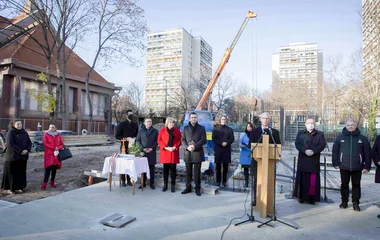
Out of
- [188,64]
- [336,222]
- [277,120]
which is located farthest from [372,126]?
[188,64]

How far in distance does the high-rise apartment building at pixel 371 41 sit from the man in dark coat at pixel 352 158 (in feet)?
60.7

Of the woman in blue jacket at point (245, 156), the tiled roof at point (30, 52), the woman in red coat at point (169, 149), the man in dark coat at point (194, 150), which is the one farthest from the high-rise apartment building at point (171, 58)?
the man in dark coat at point (194, 150)

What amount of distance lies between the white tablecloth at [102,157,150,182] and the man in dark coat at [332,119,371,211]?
13.0 ft

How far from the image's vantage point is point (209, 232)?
375cm

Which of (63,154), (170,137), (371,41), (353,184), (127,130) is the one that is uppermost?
(371,41)

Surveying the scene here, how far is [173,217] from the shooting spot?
431cm

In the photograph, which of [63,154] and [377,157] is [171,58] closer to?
[63,154]

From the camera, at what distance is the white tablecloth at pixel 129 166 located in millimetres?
5648

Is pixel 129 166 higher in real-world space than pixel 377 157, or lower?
lower

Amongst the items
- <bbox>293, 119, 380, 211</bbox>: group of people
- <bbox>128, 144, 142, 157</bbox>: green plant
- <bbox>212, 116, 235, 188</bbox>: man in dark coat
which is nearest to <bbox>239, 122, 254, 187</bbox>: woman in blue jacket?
<bbox>212, 116, 235, 188</bbox>: man in dark coat

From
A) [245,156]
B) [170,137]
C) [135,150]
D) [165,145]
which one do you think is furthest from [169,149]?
[245,156]

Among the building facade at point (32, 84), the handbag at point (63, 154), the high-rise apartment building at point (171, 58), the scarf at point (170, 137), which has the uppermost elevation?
the high-rise apartment building at point (171, 58)

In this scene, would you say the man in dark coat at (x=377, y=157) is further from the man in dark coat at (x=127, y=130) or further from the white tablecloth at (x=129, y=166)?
the man in dark coat at (x=127, y=130)

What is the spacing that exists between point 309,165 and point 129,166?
3.72 meters
